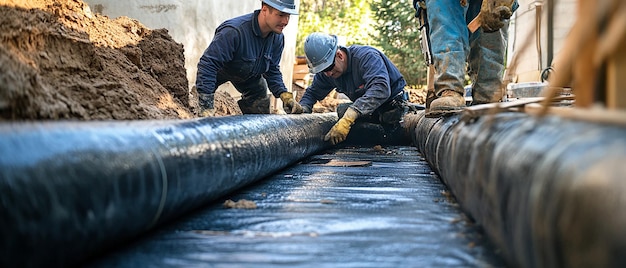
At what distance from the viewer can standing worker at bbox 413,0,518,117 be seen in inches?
115

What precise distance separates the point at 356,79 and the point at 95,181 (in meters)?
3.36

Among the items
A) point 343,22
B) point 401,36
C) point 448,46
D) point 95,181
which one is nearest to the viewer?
point 95,181

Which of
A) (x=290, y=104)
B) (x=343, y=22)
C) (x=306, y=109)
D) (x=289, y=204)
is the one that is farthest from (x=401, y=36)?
(x=289, y=204)

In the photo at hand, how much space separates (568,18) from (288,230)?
7934mm

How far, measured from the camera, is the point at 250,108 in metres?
5.08

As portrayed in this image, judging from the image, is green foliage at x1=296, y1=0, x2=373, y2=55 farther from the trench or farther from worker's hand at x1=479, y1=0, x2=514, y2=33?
the trench

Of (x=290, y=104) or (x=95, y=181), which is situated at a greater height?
(x=290, y=104)

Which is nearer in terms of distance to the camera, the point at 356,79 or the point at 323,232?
the point at 323,232

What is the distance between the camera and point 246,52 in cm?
421

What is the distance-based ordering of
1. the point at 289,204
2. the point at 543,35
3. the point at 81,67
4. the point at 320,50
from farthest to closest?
the point at 543,35 < the point at 320,50 < the point at 81,67 < the point at 289,204

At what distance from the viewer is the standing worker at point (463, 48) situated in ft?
9.57

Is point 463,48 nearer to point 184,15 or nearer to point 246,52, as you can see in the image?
point 246,52

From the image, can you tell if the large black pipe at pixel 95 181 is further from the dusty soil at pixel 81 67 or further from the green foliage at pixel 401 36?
the green foliage at pixel 401 36

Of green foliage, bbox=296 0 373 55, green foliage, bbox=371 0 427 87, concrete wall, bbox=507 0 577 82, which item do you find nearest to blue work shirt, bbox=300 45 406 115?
concrete wall, bbox=507 0 577 82
